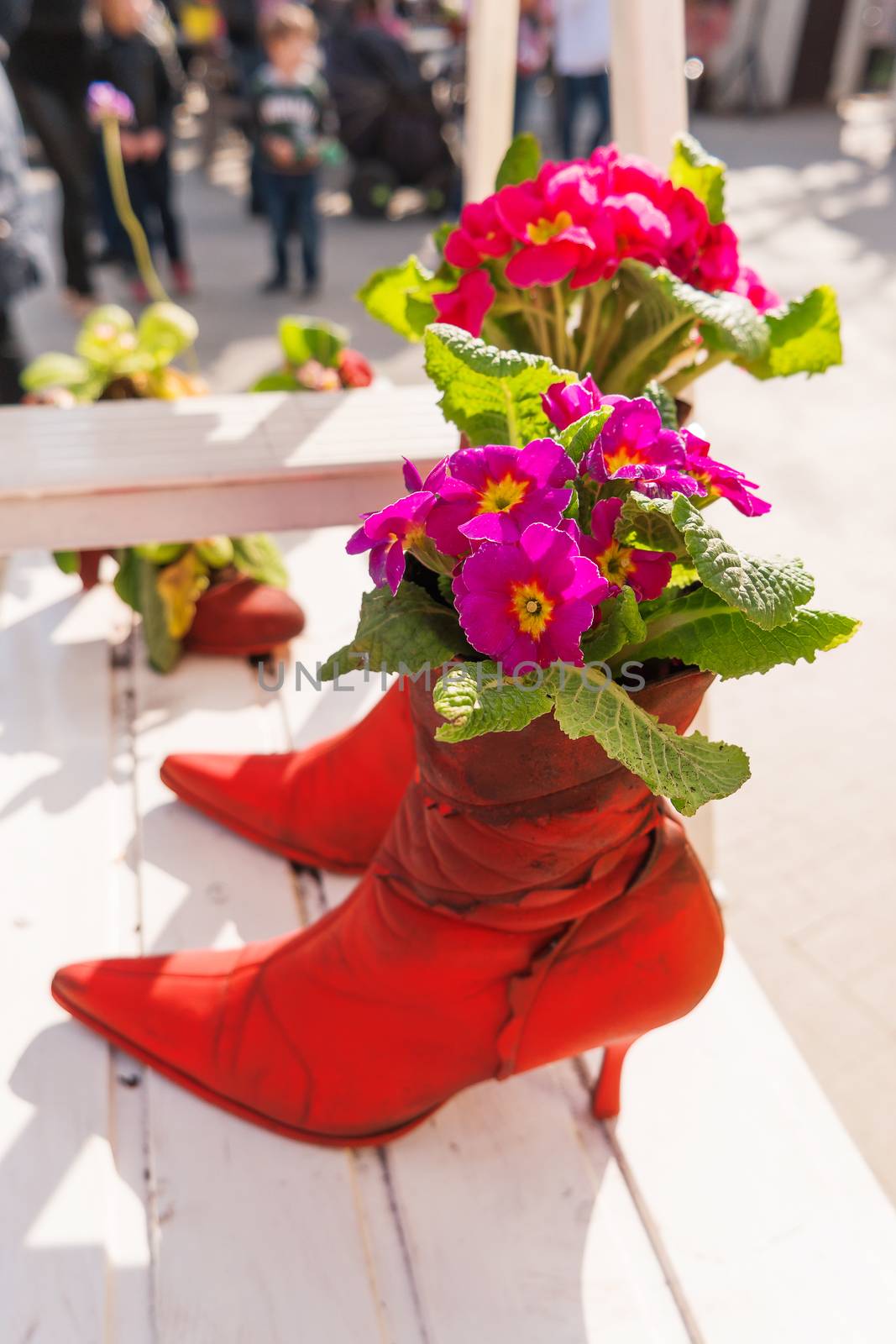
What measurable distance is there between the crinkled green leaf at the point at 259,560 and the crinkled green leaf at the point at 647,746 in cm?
92

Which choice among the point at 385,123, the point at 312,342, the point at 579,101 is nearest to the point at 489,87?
the point at 312,342

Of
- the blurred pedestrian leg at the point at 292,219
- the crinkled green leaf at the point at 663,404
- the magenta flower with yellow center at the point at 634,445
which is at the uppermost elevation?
the magenta flower with yellow center at the point at 634,445

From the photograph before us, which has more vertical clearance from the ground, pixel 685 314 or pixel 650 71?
pixel 650 71

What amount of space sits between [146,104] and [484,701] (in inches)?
140

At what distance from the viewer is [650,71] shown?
101 centimetres

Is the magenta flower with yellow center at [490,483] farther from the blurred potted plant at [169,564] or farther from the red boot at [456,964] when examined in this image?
the blurred potted plant at [169,564]

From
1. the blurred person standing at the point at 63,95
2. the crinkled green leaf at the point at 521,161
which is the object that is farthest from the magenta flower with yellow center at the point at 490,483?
the blurred person standing at the point at 63,95

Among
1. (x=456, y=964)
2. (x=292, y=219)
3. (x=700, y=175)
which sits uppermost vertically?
(x=700, y=175)

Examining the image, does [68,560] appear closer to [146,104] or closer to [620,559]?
[620,559]

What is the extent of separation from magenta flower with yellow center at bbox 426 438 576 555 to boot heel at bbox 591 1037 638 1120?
18.1 inches

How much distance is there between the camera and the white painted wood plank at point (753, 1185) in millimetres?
799

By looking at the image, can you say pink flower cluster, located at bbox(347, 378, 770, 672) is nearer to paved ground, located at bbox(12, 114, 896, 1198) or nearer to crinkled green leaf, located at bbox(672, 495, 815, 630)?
crinkled green leaf, located at bbox(672, 495, 815, 630)

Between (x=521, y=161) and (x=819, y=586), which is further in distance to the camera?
(x=819, y=586)

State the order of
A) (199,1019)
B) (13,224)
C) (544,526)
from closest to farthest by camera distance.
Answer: (544,526) → (199,1019) → (13,224)
